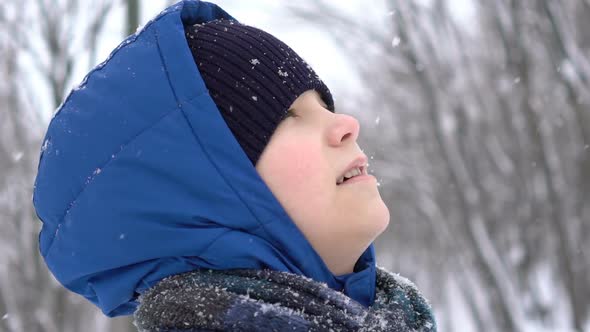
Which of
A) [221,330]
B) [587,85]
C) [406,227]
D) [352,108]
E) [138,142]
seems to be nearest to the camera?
[221,330]

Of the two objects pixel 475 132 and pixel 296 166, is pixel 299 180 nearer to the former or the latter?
pixel 296 166

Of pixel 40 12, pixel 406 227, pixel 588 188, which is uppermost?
pixel 40 12

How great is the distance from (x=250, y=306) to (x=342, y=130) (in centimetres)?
47

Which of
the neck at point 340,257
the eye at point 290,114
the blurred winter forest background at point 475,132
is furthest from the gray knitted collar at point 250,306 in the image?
the blurred winter forest background at point 475,132

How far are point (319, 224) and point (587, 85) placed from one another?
334 cm

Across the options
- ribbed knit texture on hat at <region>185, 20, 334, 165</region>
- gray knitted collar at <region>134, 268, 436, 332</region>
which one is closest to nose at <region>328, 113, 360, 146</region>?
ribbed knit texture on hat at <region>185, 20, 334, 165</region>

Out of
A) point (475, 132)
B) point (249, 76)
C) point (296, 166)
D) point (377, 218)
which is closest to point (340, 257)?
point (377, 218)

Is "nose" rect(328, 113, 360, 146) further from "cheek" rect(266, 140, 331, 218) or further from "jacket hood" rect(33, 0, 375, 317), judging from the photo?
"jacket hood" rect(33, 0, 375, 317)

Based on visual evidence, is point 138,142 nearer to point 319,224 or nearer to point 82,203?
point 82,203

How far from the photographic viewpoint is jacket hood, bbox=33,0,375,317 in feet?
4.50

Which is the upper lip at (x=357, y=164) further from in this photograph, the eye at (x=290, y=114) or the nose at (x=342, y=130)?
the eye at (x=290, y=114)

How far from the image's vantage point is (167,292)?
136 cm

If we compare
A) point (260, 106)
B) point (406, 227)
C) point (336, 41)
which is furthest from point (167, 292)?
point (406, 227)

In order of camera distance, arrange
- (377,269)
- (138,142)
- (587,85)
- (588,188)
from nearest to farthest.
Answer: (138,142) < (377,269) < (587,85) < (588,188)
